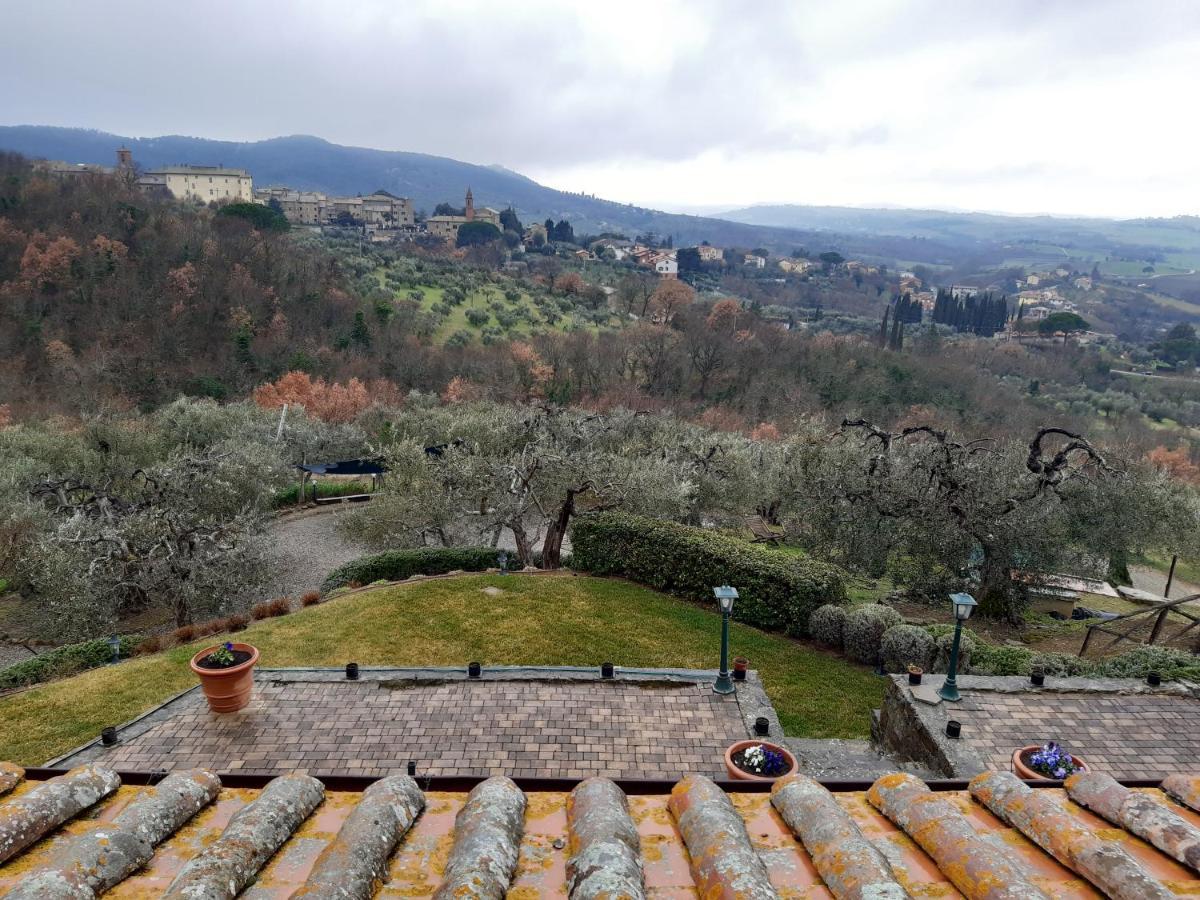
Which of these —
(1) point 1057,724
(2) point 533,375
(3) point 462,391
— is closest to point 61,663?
(1) point 1057,724

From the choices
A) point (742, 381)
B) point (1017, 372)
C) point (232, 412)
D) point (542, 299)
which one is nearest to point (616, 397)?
point (742, 381)

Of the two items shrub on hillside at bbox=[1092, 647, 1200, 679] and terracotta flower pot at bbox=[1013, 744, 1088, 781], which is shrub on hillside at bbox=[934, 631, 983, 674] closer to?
shrub on hillside at bbox=[1092, 647, 1200, 679]

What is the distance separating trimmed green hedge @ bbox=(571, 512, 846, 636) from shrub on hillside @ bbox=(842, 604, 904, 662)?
103cm

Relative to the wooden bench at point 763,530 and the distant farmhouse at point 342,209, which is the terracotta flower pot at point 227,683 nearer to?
the wooden bench at point 763,530

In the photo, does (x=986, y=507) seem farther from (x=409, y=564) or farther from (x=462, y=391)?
(x=462, y=391)

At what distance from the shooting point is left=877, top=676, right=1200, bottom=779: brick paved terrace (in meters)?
8.63

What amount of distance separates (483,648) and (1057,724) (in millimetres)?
9338

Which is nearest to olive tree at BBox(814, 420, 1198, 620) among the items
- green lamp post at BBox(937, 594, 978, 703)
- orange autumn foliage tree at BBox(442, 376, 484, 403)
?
green lamp post at BBox(937, 594, 978, 703)

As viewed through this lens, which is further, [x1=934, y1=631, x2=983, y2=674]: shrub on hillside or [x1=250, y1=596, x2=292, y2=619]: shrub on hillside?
[x1=250, y1=596, x2=292, y2=619]: shrub on hillside

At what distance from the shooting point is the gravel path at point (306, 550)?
69.7ft

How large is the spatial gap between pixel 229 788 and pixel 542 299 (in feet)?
247

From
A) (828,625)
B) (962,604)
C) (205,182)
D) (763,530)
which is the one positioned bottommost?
(763,530)

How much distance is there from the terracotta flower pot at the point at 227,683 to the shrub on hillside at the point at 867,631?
10663 mm

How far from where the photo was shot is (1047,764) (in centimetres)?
713
